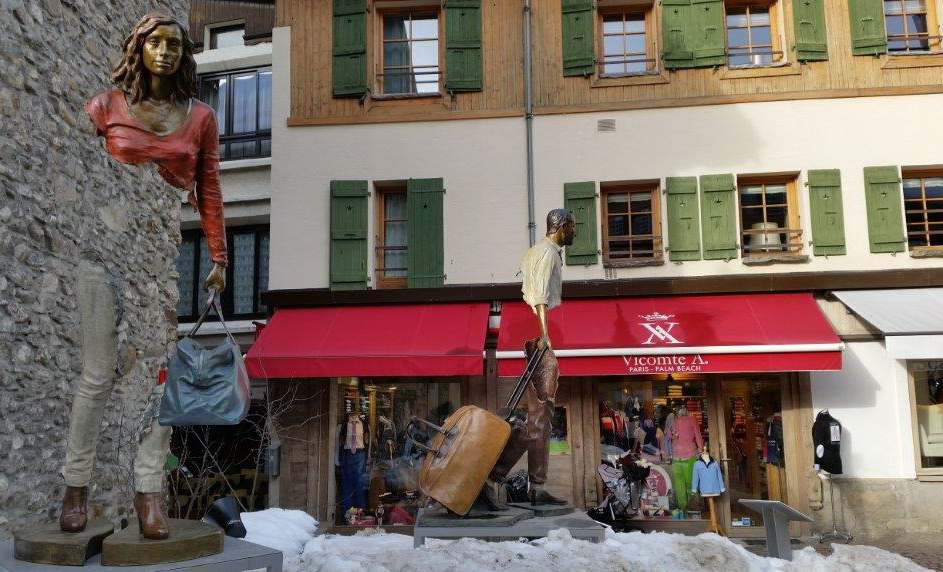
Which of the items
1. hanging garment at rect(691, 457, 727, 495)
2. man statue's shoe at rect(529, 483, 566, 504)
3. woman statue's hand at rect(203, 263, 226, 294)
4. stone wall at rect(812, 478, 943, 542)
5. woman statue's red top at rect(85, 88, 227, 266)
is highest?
woman statue's red top at rect(85, 88, 227, 266)

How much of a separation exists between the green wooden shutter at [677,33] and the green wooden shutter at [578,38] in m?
1.16

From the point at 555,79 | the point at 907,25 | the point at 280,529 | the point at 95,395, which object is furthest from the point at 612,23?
the point at 95,395

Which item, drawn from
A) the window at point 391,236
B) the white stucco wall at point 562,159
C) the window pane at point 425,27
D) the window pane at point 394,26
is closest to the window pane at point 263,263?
the white stucco wall at point 562,159

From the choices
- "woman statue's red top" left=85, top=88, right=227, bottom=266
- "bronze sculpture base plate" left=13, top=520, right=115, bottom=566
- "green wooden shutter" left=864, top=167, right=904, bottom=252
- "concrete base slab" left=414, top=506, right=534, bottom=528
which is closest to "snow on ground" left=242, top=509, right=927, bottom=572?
"concrete base slab" left=414, top=506, right=534, bottom=528

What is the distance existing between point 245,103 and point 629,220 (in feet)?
27.2

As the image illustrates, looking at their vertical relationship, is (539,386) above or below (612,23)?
below

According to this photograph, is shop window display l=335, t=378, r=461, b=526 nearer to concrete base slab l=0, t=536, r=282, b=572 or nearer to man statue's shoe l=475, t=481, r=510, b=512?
man statue's shoe l=475, t=481, r=510, b=512

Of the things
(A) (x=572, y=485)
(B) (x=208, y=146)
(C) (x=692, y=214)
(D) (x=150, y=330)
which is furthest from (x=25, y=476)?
(C) (x=692, y=214)

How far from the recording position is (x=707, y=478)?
11.8 m

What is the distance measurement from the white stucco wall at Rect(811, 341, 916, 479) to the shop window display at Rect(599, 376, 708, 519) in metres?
1.79

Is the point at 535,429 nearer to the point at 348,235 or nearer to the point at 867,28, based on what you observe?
the point at 348,235

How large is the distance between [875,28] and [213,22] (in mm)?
12427

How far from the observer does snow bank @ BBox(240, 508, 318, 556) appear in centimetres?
637

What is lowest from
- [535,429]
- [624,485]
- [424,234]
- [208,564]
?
[624,485]
